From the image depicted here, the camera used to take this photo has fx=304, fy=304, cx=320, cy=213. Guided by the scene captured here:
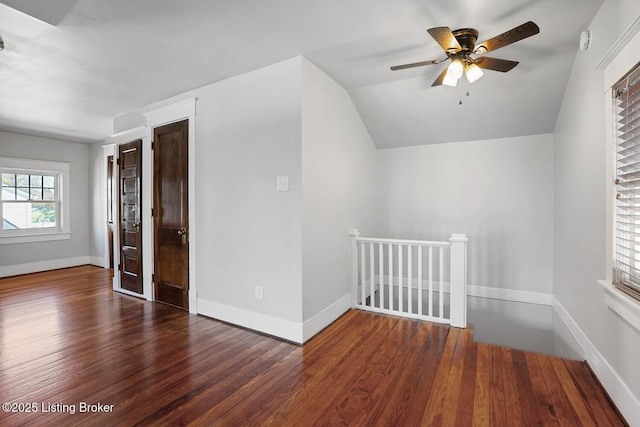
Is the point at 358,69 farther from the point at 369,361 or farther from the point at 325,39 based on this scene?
the point at 369,361

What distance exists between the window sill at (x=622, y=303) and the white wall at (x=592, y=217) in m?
0.06

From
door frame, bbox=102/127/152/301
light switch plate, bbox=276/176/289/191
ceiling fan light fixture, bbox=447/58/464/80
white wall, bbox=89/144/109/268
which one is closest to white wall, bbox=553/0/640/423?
ceiling fan light fixture, bbox=447/58/464/80

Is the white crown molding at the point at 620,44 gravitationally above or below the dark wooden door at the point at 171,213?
above

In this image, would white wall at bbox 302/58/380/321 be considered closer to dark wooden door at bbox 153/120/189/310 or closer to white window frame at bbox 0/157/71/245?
dark wooden door at bbox 153/120/189/310

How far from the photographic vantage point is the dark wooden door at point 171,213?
3.50 m

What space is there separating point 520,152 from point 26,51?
5.20 meters

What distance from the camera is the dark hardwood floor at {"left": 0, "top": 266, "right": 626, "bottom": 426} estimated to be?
68.1 inches

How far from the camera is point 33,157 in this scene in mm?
5480

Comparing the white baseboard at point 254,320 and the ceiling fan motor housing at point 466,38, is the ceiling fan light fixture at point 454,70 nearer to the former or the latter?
the ceiling fan motor housing at point 466,38

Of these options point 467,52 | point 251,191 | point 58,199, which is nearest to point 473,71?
point 467,52

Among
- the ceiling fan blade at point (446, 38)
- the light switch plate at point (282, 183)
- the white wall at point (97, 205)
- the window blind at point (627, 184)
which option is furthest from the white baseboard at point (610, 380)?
the white wall at point (97, 205)

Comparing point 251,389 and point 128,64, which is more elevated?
point 128,64

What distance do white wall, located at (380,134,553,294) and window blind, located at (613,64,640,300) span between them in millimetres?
2091

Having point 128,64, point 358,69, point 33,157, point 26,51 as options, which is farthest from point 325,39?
point 33,157
